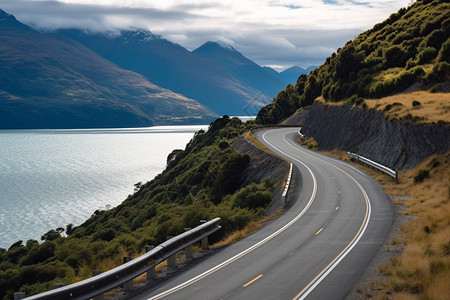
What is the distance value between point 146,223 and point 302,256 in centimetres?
2615

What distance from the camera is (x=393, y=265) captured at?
1470 cm

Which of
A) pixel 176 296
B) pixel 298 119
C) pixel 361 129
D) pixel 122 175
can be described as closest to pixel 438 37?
pixel 361 129

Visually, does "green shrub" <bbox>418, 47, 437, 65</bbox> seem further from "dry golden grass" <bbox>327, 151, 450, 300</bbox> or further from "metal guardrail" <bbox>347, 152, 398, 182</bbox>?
"dry golden grass" <bbox>327, 151, 450, 300</bbox>

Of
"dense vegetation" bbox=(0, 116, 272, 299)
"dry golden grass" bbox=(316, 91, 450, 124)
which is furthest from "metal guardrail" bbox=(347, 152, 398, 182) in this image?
"dense vegetation" bbox=(0, 116, 272, 299)

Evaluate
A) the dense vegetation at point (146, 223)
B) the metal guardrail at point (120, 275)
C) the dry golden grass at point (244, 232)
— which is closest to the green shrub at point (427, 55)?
the dense vegetation at point (146, 223)

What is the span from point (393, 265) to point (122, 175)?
113355 mm

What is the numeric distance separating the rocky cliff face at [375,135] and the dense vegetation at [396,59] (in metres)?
3.01

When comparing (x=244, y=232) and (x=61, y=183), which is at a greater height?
(x=244, y=232)

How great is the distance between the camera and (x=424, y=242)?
16.9 m

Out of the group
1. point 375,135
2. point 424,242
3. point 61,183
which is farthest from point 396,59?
point 61,183

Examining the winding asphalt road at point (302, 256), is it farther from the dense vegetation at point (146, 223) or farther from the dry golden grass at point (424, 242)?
the dense vegetation at point (146, 223)

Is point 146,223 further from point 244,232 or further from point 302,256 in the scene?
point 302,256

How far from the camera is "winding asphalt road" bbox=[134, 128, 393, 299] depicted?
A: 12.9m

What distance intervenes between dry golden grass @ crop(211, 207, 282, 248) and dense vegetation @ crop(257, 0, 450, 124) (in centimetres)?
3271
